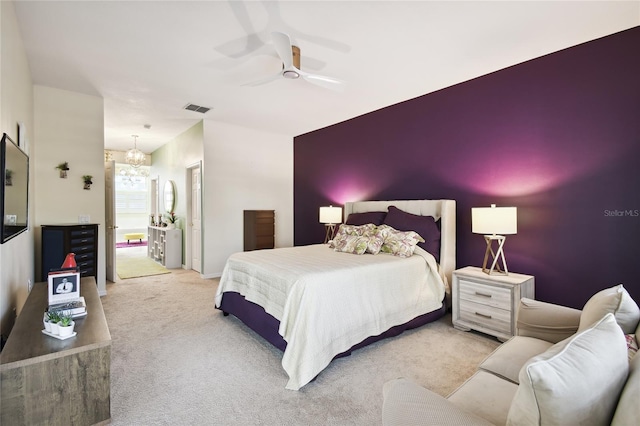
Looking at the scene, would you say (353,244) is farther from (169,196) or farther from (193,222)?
(169,196)

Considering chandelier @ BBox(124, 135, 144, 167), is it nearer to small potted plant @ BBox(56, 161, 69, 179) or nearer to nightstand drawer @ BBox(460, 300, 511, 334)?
small potted plant @ BBox(56, 161, 69, 179)

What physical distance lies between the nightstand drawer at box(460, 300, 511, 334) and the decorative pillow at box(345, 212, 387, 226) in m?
1.41

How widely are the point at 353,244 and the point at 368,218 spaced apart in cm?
75

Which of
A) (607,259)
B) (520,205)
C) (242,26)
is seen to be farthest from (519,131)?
(242,26)

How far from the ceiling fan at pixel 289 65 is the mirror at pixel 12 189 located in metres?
1.79

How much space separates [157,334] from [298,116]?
3.61m

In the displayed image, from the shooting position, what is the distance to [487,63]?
3.03 meters

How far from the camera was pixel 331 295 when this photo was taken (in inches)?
90.4

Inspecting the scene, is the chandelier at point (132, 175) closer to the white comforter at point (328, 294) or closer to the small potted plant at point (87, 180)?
the small potted plant at point (87, 180)

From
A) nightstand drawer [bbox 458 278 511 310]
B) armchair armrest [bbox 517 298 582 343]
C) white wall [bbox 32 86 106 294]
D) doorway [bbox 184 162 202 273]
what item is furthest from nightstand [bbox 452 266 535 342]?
white wall [bbox 32 86 106 294]

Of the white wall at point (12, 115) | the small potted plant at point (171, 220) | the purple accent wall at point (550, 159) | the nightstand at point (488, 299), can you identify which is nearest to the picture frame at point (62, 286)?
the white wall at point (12, 115)

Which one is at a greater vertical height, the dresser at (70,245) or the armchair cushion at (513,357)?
the dresser at (70,245)

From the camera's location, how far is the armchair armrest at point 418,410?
917 mm

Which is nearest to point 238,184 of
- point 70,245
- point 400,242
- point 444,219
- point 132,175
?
point 70,245
